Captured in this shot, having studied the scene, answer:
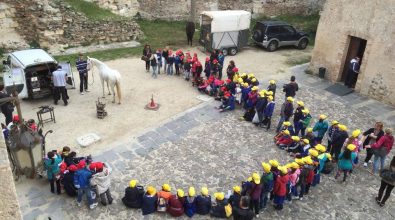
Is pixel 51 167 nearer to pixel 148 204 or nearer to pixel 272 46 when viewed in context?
pixel 148 204

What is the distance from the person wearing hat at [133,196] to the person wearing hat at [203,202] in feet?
4.51

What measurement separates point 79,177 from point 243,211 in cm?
388

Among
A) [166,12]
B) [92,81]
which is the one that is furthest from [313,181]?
[166,12]

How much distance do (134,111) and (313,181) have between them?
692cm

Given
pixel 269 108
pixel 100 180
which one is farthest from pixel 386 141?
pixel 100 180

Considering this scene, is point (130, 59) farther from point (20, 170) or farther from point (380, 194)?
point (380, 194)

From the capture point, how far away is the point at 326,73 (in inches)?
688

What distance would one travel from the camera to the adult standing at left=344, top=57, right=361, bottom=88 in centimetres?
1595

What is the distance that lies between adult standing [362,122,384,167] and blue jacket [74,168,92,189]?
7.97 meters

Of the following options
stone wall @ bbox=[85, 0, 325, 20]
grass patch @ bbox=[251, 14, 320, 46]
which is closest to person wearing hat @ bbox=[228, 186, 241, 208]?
stone wall @ bbox=[85, 0, 325, 20]

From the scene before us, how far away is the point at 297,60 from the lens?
65.7 feet

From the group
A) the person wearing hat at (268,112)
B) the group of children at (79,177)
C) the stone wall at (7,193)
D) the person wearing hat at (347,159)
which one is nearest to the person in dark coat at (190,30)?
the person wearing hat at (268,112)

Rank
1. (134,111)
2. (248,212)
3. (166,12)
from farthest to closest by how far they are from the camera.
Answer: (166,12) < (134,111) < (248,212)

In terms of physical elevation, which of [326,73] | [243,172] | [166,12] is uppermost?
[166,12]
